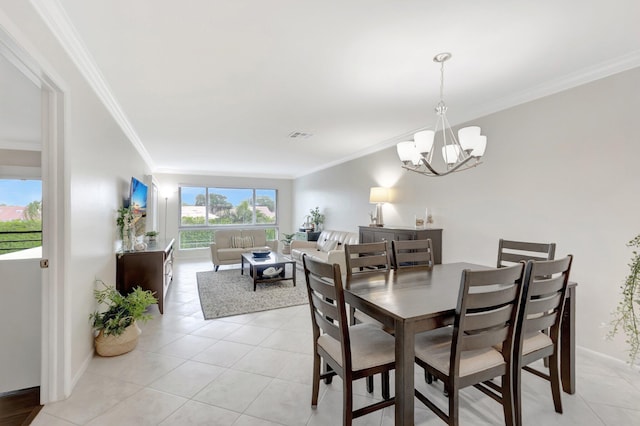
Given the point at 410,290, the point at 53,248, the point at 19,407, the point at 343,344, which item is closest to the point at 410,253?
the point at 410,290

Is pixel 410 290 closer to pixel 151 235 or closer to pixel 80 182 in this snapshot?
pixel 80 182

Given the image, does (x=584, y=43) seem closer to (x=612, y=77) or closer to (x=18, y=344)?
(x=612, y=77)

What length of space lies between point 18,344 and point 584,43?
4.80 m

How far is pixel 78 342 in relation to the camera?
214 centimetres

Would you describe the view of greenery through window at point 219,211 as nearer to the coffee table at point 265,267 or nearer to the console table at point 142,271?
the coffee table at point 265,267

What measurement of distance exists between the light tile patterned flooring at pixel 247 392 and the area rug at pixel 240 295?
0.81 metres

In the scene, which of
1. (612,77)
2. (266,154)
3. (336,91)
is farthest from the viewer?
(266,154)

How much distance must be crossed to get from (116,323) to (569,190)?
431cm

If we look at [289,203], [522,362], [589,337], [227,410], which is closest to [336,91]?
[522,362]

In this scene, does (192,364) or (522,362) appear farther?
(192,364)

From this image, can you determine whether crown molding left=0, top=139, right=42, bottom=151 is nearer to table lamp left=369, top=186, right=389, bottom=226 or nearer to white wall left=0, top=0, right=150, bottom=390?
white wall left=0, top=0, right=150, bottom=390

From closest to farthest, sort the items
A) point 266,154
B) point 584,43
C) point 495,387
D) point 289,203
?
point 495,387, point 584,43, point 266,154, point 289,203

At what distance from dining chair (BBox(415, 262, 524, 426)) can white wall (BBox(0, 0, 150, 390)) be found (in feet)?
7.95

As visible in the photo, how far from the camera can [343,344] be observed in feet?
4.86
